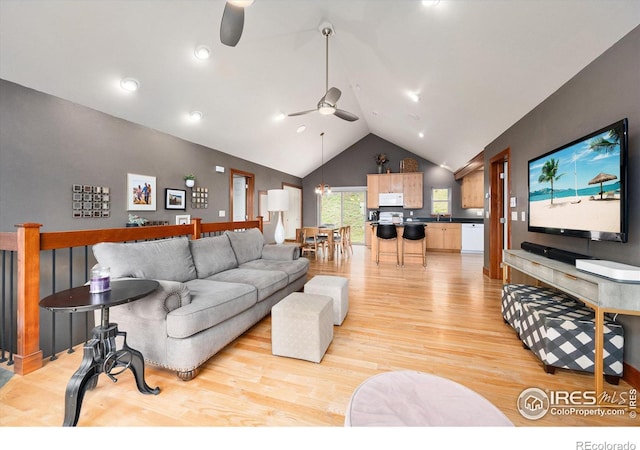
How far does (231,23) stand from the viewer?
76.9 inches

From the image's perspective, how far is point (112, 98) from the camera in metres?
3.16

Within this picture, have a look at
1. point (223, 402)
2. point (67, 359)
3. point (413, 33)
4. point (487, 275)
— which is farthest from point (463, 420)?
point (487, 275)

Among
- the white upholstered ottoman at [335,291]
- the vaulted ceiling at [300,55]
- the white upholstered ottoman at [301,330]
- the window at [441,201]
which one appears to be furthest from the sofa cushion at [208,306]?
the window at [441,201]

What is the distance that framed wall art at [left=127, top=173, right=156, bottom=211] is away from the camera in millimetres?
3602

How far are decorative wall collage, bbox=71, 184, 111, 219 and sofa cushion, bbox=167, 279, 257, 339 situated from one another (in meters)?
1.73

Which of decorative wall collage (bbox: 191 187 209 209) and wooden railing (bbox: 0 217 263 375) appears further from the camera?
decorative wall collage (bbox: 191 187 209 209)

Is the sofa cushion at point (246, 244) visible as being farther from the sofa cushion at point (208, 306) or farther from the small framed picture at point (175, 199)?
the small framed picture at point (175, 199)

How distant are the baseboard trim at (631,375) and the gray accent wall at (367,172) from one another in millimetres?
6653

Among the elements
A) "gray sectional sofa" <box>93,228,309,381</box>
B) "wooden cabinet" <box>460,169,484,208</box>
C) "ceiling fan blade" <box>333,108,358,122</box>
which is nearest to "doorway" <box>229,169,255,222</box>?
"gray sectional sofa" <box>93,228,309,381</box>

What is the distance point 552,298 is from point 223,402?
8.92 feet

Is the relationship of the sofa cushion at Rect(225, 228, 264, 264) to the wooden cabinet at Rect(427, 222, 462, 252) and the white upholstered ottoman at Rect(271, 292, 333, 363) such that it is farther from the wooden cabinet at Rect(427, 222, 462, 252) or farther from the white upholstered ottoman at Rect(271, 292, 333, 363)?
the wooden cabinet at Rect(427, 222, 462, 252)

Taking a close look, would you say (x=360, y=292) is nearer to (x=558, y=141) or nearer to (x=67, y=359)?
(x=558, y=141)

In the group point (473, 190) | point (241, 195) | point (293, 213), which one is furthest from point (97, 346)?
point (473, 190)

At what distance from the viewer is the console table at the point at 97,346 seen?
4.42ft
